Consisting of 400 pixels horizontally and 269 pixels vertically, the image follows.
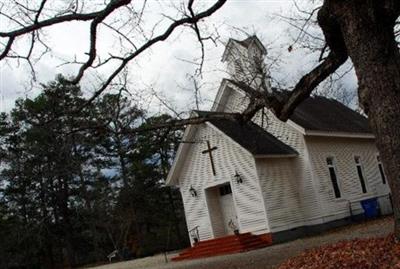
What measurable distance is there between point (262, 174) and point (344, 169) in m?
5.73

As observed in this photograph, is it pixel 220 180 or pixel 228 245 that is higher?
pixel 220 180

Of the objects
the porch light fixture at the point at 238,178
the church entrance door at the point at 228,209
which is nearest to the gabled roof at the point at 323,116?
the porch light fixture at the point at 238,178

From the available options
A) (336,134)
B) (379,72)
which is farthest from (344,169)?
(379,72)

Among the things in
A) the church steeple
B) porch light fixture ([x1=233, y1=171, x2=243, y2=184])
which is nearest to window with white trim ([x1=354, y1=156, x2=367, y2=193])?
porch light fixture ([x1=233, y1=171, x2=243, y2=184])

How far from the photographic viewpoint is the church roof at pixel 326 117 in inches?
928

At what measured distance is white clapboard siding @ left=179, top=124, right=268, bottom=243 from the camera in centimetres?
2097

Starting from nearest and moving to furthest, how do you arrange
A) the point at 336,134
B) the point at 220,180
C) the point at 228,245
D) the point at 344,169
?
the point at 228,245
the point at 220,180
the point at 336,134
the point at 344,169

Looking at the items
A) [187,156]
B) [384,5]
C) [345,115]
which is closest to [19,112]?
[187,156]

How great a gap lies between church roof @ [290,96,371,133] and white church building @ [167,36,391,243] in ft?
0.41

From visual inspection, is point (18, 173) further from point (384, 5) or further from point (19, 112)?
point (384, 5)

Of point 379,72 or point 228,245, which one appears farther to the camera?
point 228,245

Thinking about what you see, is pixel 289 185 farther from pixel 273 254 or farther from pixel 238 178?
pixel 273 254

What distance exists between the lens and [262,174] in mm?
21000

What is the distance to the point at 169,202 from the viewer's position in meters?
41.6
